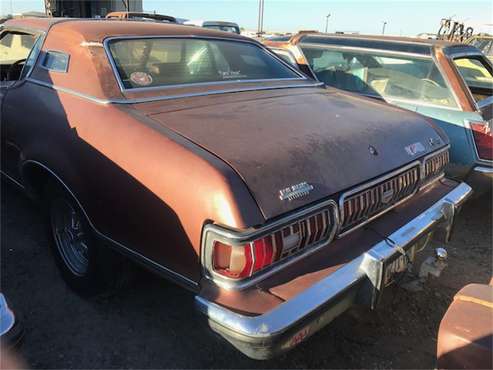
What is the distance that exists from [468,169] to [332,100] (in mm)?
1806

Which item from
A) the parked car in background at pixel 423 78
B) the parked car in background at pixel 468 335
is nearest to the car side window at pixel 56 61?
the parked car in background at pixel 423 78

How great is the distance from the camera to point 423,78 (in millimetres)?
4648

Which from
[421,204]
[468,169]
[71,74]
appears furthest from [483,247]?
[71,74]

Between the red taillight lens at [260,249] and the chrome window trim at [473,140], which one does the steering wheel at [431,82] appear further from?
the red taillight lens at [260,249]

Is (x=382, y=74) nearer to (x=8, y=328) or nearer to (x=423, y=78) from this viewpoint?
(x=423, y=78)

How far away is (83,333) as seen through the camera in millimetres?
2541

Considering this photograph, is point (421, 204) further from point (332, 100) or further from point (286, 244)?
point (286, 244)

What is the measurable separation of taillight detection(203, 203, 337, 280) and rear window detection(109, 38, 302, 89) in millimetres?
1238

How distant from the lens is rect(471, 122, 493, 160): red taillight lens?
4.12 meters

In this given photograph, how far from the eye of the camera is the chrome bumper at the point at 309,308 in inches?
68.6

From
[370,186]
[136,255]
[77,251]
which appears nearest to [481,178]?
[370,186]

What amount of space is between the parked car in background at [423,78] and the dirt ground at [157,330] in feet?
4.73

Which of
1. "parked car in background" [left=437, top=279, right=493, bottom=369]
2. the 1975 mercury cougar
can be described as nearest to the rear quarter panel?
the 1975 mercury cougar

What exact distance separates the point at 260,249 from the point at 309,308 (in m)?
0.32
